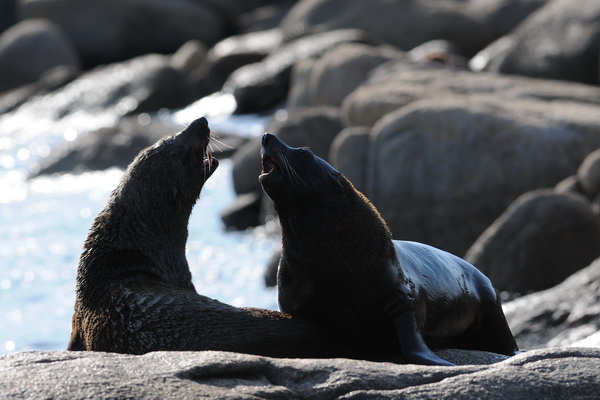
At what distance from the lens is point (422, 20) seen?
2966cm

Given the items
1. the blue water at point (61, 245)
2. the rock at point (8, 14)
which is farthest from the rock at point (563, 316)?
the rock at point (8, 14)

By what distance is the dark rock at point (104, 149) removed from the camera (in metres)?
23.3

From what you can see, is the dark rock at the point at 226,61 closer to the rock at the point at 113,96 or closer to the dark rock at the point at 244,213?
the rock at the point at 113,96

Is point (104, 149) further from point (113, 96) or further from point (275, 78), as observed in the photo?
point (113, 96)

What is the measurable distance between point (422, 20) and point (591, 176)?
55.4 ft

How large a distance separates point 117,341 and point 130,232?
136cm

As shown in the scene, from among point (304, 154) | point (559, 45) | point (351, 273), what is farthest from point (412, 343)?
point (559, 45)

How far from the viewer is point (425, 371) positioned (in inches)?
197

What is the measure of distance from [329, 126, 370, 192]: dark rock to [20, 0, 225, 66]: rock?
22208 mm

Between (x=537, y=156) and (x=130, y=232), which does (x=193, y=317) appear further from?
(x=537, y=156)

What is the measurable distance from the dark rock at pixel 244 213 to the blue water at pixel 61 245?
233 millimetres

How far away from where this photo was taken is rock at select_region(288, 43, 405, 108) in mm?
22953

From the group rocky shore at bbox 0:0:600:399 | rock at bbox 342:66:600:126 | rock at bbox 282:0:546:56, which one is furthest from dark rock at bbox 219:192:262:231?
rock at bbox 282:0:546:56

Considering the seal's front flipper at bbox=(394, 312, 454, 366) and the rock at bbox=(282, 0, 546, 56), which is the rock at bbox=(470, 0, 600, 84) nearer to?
the rock at bbox=(282, 0, 546, 56)
